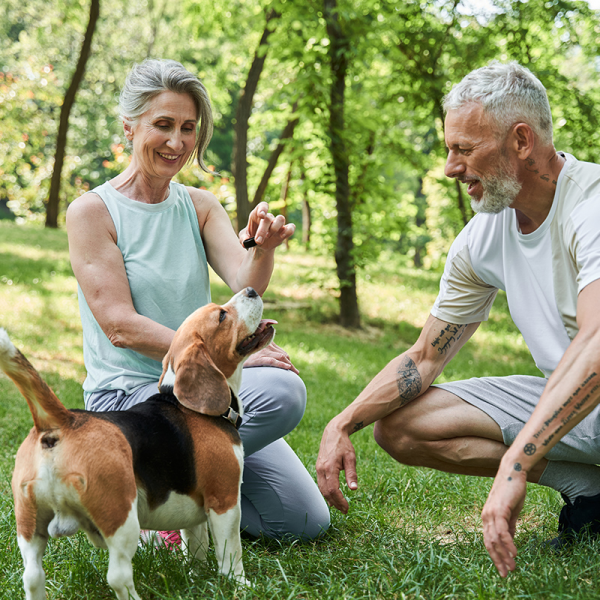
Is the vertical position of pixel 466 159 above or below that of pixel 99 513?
above

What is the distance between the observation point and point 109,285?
9.89 ft

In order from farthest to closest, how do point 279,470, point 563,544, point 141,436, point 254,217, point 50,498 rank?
point 279,470 → point 254,217 → point 563,544 → point 141,436 → point 50,498

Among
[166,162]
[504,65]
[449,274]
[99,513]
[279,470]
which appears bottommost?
[279,470]

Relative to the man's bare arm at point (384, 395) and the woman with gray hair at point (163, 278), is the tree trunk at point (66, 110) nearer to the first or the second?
the woman with gray hair at point (163, 278)

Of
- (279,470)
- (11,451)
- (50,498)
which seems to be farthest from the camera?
(11,451)

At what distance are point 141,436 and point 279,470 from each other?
4.11 ft

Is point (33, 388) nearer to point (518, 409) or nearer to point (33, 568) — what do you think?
point (33, 568)

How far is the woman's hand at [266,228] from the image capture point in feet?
9.98

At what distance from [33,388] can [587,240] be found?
88.5 inches

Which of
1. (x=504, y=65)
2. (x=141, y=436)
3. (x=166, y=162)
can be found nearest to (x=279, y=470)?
(x=141, y=436)

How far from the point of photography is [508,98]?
2.79 meters

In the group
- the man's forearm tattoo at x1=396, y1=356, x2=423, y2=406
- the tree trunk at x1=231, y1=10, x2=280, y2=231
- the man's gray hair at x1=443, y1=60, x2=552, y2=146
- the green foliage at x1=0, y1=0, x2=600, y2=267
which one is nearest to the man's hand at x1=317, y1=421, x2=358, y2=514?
the man's forearm tattoo at x1=396, y1=356, x2=423, y2=406

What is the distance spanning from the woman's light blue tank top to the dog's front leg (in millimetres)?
939

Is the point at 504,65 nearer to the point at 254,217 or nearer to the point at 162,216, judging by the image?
the point at 254,217
